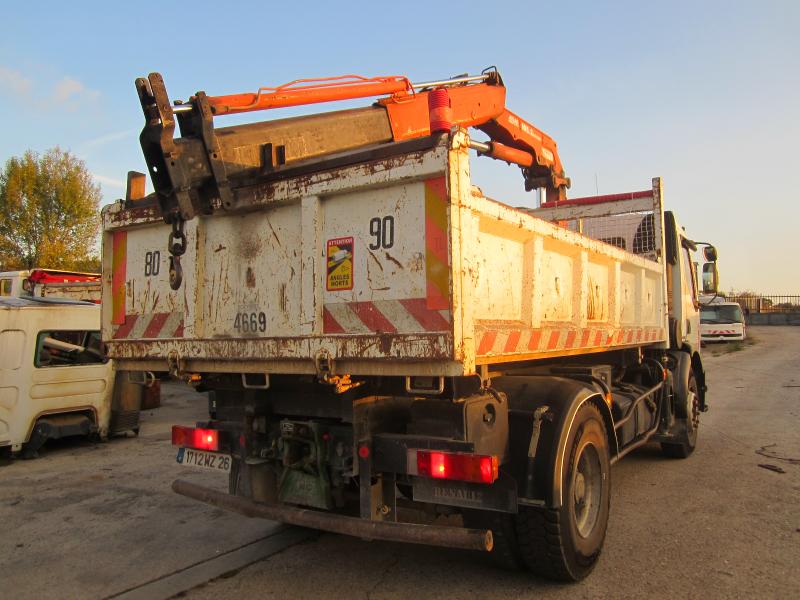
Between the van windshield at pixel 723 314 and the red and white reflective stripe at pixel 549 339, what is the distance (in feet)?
A: 79.2

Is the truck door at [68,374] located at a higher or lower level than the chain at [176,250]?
lower

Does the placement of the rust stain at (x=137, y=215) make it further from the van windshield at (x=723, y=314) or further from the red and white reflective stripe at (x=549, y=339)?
the van windshield at (x=723, y=314)

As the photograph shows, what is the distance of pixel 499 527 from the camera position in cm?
375

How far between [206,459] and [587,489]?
8.84 ft

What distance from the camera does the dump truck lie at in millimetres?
3197

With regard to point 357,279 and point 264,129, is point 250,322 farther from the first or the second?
point 264,129

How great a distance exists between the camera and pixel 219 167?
367cm

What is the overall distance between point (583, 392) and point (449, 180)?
1.96m

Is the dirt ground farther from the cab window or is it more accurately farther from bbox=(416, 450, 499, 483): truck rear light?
the cab window

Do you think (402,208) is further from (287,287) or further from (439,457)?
(439,457)

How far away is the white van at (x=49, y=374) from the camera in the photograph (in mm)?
7801

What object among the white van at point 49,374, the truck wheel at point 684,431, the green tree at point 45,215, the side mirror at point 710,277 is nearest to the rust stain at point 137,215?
the white van at point 49,374

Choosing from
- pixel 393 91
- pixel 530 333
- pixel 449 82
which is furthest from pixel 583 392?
pixel 449 82

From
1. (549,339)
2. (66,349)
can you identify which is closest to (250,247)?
(549,339)
